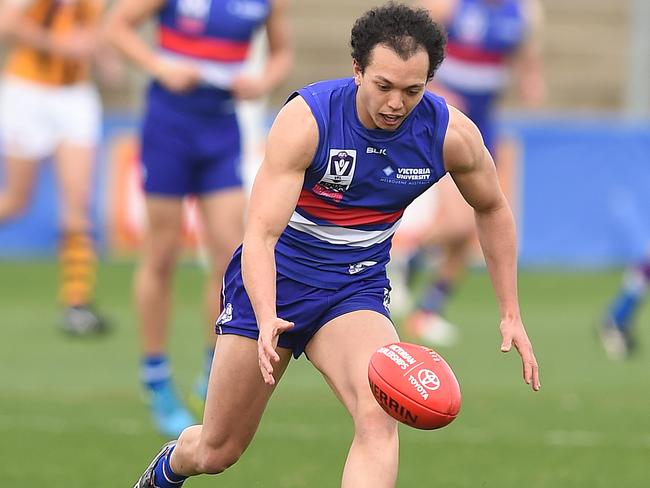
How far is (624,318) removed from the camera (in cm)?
1045

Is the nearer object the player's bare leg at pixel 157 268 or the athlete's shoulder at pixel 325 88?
the athlete's shoulder at pixel 325 88

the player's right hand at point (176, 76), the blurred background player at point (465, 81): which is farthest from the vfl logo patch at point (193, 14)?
the blurred background player at point (465, 81)

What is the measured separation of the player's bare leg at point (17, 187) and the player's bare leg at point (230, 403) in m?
5.61

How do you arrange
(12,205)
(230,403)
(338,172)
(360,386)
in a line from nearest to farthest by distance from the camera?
(360,386) < (338,172) < (230,403) < (12,205)

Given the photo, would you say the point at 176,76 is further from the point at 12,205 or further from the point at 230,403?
the point at 12,205

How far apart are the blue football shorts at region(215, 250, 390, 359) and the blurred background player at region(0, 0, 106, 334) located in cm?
567

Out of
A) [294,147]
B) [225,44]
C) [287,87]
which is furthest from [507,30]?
[287,87]

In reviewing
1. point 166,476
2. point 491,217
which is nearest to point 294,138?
point 491,217

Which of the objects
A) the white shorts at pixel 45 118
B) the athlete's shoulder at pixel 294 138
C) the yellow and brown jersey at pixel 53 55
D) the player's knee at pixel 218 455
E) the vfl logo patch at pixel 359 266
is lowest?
the white shorts at pixel 45 118

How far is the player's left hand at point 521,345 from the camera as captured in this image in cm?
511

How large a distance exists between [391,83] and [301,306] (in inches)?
35.3

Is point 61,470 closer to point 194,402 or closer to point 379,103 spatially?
point 194,402

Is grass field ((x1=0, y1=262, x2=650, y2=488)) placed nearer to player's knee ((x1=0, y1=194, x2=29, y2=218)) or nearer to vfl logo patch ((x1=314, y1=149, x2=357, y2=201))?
player's knee ((x1=0, y1=194, x2=29, y2=218))

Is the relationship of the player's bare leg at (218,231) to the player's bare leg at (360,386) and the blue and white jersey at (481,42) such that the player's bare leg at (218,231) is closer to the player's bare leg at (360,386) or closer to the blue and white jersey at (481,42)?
the player's bare leg at (360,386)
